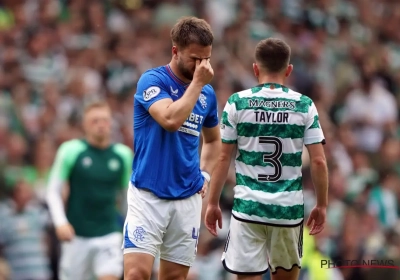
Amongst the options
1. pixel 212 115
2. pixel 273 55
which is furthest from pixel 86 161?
pixel 273 55

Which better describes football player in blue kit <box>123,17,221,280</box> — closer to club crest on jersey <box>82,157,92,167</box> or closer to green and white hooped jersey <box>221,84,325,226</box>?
green and white hooped jersey <box>221,84,325,226</box>

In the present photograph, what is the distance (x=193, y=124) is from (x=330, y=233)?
17.4ft

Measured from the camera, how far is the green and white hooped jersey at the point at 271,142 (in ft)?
24.1

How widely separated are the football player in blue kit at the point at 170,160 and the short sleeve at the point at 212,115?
0.12 metres

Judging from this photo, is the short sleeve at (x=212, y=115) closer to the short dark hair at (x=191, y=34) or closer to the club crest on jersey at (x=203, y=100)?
the club crest on jersey at (x=203, y=100)

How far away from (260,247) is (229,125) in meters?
0.99

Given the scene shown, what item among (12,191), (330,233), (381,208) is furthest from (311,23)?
(12,191)

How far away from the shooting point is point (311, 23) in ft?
62.2

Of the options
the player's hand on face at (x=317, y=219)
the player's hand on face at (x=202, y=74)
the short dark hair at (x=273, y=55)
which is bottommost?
the player's hand on face at (x=317, y=219)

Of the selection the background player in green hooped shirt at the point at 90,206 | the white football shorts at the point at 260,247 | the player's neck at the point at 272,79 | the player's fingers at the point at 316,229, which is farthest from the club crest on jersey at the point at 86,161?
the player's fingers at the point at 316,229

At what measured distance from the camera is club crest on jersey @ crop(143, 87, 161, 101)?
23.4 feet

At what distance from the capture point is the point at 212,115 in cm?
764

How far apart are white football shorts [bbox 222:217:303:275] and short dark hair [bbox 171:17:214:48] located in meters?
1.44

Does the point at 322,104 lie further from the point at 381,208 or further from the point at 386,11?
the point at 386,11
